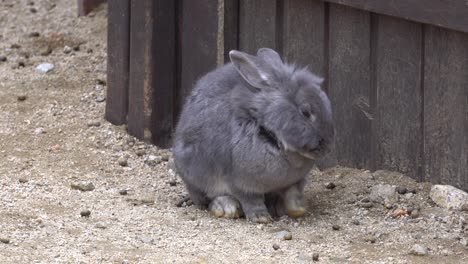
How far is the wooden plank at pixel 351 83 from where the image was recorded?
21.9ft

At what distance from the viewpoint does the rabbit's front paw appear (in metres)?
6.34

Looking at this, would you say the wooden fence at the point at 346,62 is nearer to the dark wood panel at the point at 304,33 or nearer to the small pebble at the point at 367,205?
the dark wood panel at the point at 304,33

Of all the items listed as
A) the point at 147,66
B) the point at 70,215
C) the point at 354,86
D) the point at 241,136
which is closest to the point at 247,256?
the point at 241,136

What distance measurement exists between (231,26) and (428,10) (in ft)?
4.97

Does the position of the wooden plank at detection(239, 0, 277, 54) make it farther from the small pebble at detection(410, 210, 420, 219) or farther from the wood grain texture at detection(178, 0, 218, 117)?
the small pebble at detection(410, 210, 420, 219)

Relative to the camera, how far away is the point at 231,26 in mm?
7270

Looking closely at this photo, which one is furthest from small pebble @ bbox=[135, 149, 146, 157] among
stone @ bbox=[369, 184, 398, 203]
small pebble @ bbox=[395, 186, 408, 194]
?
small pebble @ bbox=[395, 186, 408, 194]

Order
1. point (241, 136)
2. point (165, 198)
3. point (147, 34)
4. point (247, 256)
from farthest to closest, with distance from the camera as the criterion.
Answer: point (147, 34) → point (165, 198) → point (241, 136) → point (247, 256)

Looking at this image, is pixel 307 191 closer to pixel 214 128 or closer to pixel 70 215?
pixel 214 128

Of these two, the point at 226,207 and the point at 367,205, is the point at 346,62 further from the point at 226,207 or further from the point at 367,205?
the point at 226,207

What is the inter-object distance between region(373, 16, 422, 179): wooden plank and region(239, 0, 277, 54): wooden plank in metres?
0.77

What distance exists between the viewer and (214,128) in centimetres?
624

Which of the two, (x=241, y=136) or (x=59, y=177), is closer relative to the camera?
(x=241, y=136)

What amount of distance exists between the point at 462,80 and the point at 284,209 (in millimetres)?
1177
